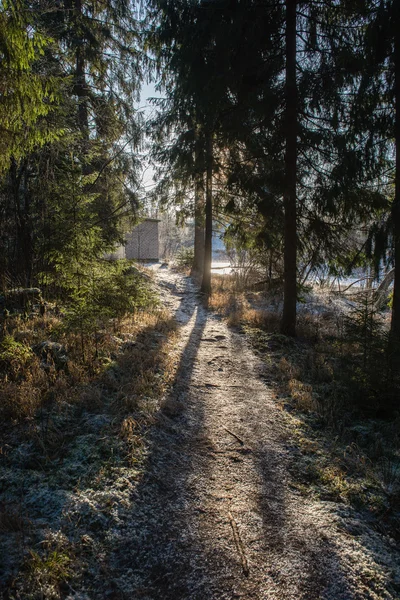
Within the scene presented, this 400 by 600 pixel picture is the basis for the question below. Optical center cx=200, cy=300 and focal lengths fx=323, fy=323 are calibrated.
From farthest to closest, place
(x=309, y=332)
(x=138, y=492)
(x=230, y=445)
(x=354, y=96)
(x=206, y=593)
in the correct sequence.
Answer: (x=309, y=332) → (x=354, y=96) → (x=230, y=445) → (x=138, y=492) → (x=206, y=593)

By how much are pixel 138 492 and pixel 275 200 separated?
7.02 m

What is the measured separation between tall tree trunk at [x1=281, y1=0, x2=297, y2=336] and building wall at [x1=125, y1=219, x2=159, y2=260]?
21103 millimetres

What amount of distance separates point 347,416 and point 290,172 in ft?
18.2

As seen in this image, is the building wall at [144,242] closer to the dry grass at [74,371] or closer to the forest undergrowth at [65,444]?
the dry grass at [74,371]

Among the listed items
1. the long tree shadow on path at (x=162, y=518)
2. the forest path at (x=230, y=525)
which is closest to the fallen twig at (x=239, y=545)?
the forest path at (x=230, y=525)

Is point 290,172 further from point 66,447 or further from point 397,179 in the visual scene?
point 66,447

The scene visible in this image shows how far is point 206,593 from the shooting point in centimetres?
212

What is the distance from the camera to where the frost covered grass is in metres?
2.21

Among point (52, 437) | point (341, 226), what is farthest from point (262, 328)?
point (52, 437)

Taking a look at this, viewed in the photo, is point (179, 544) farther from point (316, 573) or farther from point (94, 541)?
point (316, 573)

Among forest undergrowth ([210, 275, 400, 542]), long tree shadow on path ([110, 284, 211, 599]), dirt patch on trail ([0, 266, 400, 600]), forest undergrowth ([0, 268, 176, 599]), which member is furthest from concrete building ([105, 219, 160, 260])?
long tree shadow on path ([110, 284, 211, 599])

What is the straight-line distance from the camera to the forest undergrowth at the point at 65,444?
2.22 metres

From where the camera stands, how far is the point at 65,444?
11.3 feet

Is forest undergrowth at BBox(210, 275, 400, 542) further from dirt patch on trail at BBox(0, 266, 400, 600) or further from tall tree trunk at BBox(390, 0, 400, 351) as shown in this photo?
tall tree trunk at BBox(390, 0, 400, 351)
